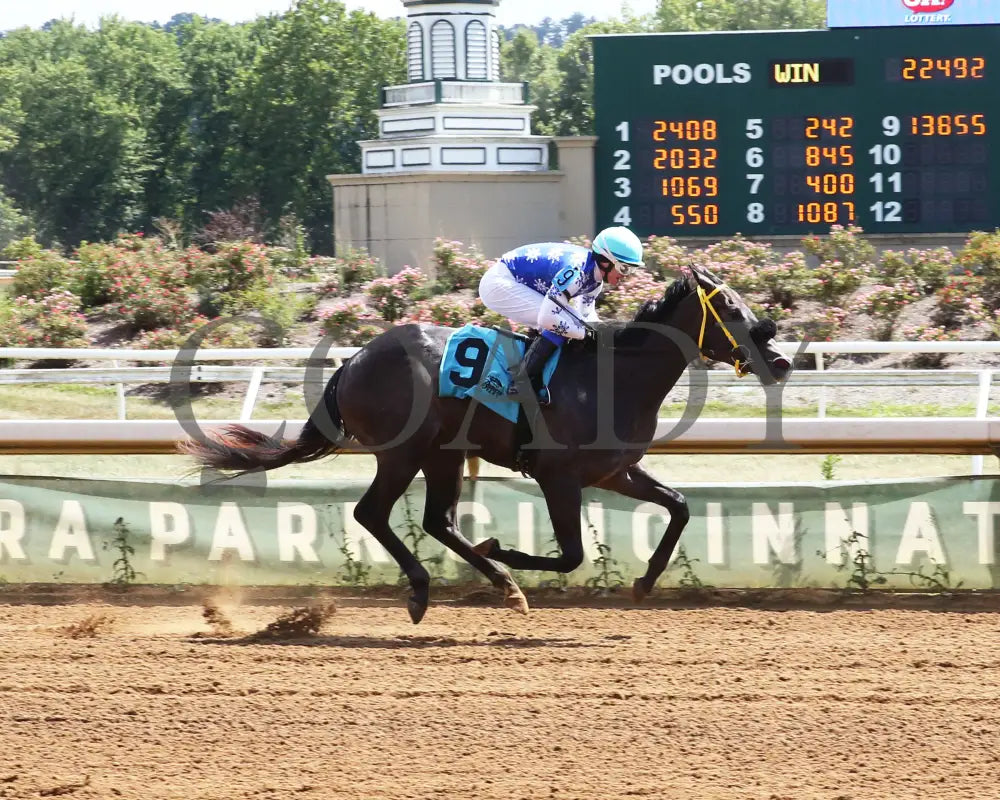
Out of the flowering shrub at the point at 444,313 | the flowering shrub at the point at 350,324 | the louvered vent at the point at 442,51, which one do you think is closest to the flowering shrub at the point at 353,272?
the flowering shrub at the point at 350,324

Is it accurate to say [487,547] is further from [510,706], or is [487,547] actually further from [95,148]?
[95,148]

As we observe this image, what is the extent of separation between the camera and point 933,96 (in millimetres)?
13836

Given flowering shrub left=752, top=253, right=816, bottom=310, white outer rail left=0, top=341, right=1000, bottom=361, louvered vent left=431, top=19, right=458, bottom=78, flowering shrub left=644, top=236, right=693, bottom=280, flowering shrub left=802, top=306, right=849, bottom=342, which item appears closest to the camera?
white outer rail left=0, top=341, right=1000, bottom=361

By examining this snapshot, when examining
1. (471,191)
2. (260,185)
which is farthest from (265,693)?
(260,185)

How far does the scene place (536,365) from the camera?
5797 millimetres

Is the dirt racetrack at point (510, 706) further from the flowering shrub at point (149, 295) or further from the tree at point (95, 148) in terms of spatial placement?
the tree at point (95, 148)

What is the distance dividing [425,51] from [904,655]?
18327 millimetres

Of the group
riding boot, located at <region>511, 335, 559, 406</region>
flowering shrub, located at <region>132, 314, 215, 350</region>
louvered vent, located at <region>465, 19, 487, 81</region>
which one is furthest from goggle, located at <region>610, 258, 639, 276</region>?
louvered vent, located at <region>465, 19, 487, 81</region>

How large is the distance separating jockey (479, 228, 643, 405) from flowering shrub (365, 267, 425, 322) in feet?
26.7

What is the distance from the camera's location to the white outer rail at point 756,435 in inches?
249

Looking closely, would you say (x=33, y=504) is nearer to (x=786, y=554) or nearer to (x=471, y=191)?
(x=786, y=554)

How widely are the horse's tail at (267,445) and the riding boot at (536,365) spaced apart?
819 mm

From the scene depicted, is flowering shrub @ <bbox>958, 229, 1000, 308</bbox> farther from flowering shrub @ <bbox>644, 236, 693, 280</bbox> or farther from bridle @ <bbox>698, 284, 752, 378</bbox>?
bridle @ <bbox>698, 284, 752, 378</bbox>

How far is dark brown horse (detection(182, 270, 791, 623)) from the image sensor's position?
18.7 ft
